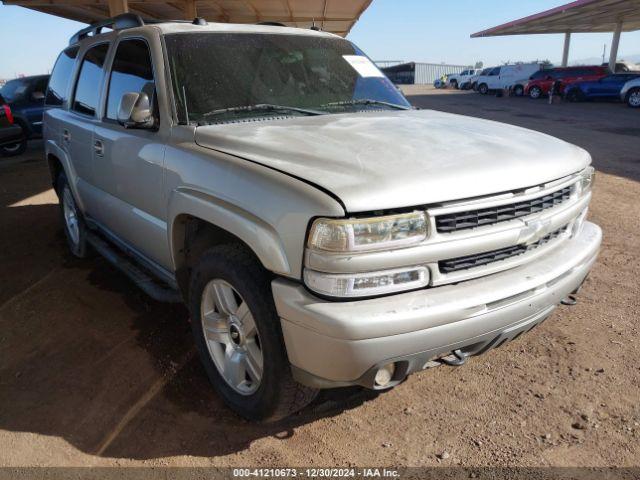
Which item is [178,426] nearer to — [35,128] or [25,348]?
[25,348]

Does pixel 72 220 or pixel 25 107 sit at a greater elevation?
pixel 25 107

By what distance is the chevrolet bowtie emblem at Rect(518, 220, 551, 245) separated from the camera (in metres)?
2.34

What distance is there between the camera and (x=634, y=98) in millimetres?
21953

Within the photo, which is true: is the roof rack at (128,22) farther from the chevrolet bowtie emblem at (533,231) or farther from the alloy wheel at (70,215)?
the chevrolet bowtie emblem at (533,231)

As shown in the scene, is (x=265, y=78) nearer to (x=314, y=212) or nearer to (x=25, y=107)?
(x=314, y=212)

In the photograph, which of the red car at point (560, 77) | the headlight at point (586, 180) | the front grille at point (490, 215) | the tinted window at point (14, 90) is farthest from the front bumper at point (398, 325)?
the red car at point (560, 77)

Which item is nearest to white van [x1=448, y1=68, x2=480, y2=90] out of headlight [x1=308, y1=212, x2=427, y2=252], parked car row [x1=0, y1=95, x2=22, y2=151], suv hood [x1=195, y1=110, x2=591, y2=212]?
parked car row [x1=0, y1=95, x2=22, y2=151]

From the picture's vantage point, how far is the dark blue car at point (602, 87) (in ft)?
79.3

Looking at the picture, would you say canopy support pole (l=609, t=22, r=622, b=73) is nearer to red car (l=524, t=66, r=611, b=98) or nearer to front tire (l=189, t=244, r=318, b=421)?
red car (l=524, t=66, r=611, b=98)

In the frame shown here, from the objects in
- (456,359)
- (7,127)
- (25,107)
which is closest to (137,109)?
(456,359)

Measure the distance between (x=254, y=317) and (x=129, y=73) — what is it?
7.16ft

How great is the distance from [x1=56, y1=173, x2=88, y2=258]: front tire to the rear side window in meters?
0.77

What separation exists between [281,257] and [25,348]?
7.86 feet

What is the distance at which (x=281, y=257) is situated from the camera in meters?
2.13
